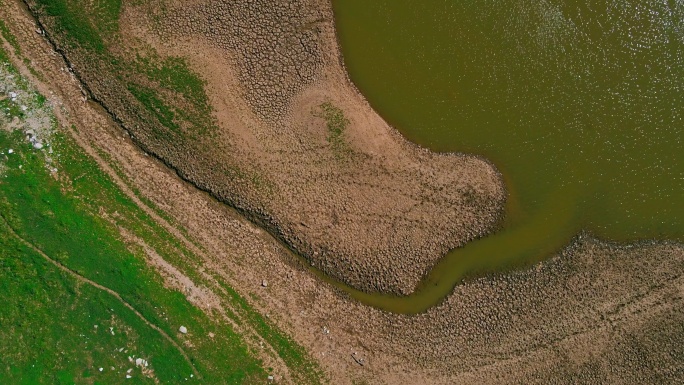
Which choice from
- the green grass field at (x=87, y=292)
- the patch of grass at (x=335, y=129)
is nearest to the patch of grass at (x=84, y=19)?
the green grass field at (x=87, y=292)

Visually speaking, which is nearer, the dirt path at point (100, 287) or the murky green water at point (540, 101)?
the dirt path at point (100, 287)

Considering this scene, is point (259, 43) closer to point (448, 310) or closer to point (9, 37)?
point (9, 37)

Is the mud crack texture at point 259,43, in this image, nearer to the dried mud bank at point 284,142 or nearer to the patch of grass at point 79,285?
the dried mud bank at point 284,142

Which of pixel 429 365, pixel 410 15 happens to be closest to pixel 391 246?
pixel 429 365

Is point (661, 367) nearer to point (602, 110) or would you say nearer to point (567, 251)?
point (567, 251)

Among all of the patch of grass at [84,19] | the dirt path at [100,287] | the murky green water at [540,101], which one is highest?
the murky green water at [540,101]

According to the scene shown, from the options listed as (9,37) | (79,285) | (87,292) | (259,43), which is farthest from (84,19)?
(87,292)
